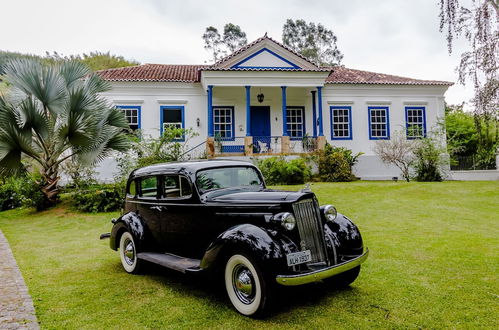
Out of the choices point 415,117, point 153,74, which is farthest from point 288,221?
point 415,117

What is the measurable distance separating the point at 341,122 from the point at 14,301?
1759 centimetres

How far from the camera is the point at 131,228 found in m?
5.31

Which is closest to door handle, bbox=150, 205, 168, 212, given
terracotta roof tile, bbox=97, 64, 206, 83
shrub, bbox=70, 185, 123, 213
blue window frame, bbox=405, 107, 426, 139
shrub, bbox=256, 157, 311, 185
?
shrub, bbox=70, 185, 123, 213

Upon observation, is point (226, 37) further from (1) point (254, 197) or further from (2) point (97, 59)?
(1) point (254, 197)

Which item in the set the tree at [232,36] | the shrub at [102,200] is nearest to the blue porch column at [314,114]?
the shrub at [102,200]

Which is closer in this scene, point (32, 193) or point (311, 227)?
point (311, 227)

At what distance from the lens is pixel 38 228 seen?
9.89 m

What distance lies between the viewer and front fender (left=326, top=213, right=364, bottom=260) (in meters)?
4.18

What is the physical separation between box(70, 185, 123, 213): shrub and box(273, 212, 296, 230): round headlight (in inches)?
347

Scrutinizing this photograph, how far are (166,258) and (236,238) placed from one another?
148 centimetres

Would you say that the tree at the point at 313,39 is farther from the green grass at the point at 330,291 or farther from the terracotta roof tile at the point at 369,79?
the green grass at the point at 330,291

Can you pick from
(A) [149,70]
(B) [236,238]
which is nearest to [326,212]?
(B) [236,238]

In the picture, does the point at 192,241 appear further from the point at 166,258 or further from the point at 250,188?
the point at 250,188

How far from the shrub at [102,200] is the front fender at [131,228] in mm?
5951
